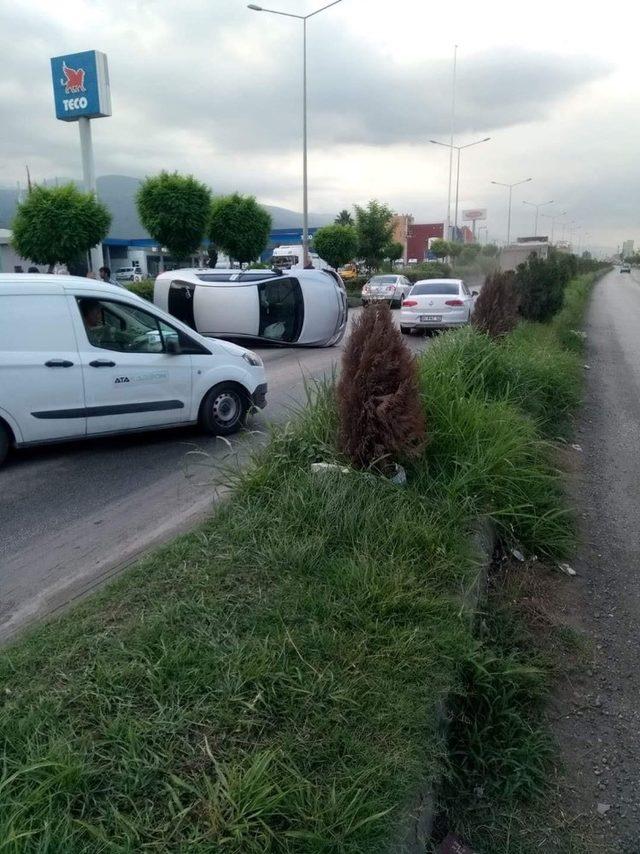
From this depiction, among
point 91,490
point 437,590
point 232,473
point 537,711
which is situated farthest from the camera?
point 91,490

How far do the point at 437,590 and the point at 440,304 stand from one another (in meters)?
14.5

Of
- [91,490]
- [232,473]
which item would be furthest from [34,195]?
[232,473]

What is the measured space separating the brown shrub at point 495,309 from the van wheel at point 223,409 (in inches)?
157

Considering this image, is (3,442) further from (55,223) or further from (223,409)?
(55,223)

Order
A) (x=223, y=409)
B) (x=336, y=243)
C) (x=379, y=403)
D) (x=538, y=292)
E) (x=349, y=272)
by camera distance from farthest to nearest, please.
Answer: (x=349, y=272) → (x=336, y=243) → (x=538, y=292) → (x=223, y=409) → (x=379, y=403)

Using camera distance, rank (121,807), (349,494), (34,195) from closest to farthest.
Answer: (121,807), (349,494), (34,195)

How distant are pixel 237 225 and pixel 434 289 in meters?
14.7

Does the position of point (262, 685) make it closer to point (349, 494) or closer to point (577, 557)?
point (349, 494)

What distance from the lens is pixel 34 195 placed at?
2108cm

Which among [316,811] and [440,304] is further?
[440,304]

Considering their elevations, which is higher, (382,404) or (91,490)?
(382,404)

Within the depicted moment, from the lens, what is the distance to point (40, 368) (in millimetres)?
6250

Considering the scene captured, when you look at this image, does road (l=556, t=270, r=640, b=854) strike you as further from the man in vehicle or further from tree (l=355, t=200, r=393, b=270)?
tree (l=355, t=200, r=393, b=270)

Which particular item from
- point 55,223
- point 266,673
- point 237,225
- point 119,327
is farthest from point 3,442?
point 237,225
